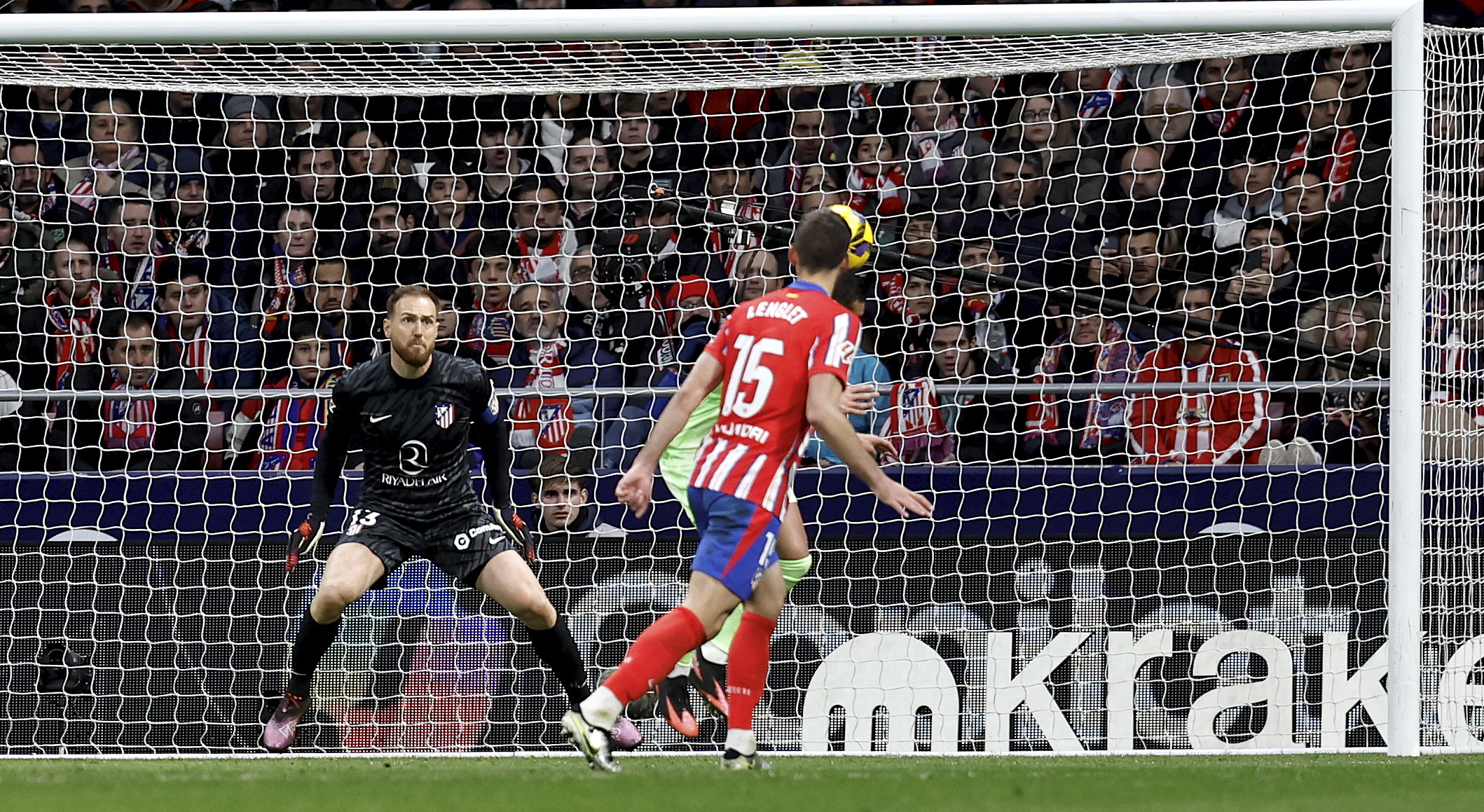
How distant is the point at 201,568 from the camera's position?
20.9ft

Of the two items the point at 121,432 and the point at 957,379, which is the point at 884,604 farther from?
the point at 121,432

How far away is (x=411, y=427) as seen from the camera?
5.43 metres

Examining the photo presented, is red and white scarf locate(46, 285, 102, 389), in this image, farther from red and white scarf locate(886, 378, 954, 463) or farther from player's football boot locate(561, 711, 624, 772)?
player's football boot locate(561, 711, 624, 772)

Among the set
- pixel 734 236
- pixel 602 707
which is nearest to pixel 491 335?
pixel 734 236

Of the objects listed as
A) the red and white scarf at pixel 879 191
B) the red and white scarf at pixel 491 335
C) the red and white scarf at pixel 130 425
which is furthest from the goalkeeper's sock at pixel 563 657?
the red and white scarf at pixel 879 191

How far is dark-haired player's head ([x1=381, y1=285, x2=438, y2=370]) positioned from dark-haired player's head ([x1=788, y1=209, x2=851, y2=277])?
4.32 feet

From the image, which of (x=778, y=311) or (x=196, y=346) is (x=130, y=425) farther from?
(x=778, y=311)

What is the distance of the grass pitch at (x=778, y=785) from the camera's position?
14.3ft

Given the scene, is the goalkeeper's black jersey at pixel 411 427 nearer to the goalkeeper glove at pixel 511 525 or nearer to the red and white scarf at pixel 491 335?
the goalkeeper glove at pixel 511 525

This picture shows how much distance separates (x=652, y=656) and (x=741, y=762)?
64cm

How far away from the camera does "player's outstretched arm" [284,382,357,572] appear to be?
5.38 metres

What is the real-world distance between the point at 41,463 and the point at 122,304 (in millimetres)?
858

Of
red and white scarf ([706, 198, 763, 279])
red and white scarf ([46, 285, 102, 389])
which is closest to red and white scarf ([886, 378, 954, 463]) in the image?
red and white scarf ([706, 198, 763, 279])

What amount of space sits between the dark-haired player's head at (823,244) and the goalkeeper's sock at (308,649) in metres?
1.98
